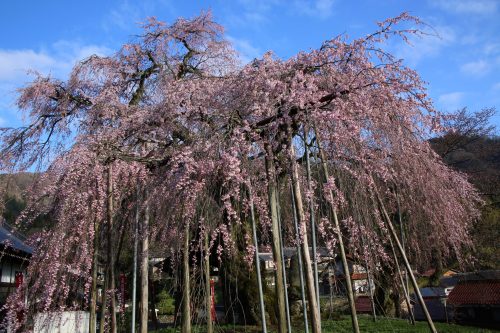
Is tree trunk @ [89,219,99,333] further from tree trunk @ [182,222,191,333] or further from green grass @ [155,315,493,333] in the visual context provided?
green grass @ [155,315,493,333]

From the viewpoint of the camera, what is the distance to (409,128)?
563cm

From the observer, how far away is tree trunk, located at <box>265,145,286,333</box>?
488cm

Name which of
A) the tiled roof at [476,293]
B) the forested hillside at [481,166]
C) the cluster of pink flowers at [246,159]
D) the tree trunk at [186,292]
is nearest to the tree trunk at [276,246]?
the cluster of pink flowers at [246,159]

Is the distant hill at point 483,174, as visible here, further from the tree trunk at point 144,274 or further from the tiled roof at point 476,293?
the tree trunk at point 144,274

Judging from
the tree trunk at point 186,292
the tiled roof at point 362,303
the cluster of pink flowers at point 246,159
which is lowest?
the tiled roof at point 362,303

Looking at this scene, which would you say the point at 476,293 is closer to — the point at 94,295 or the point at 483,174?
the point at 483,174

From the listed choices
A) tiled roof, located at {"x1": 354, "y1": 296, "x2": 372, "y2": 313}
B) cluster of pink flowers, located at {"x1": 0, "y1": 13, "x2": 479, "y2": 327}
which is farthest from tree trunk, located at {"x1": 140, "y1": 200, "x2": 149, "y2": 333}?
tiled roof, located at {"x1": 354, "y1": 296, "x2": 372, "y2": 313}

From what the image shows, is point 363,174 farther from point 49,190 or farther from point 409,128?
point 49,190

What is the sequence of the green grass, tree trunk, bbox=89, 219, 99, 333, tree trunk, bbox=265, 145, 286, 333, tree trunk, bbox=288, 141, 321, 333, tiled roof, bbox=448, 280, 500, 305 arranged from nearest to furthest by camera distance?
tree trunk, bbox=288, 141, 321, 333
tree trunk, bbox=265, 145, 286, 333
tree trunk, bbox=89, 219, 99, 333
the green grass
tiled roof, bbox=448, 280, 500, 305

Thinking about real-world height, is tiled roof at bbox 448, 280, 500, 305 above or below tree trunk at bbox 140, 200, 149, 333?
below

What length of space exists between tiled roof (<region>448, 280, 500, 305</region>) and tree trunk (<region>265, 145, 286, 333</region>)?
1602 centimetres

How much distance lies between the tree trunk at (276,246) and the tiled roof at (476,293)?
1602cm

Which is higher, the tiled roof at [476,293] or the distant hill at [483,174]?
the distant hill at [483,174]

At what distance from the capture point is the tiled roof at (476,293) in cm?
1742
